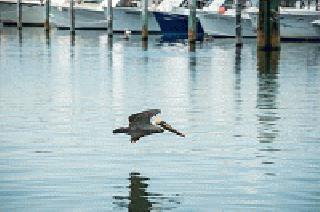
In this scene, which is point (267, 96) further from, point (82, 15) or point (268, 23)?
point (82, 15)

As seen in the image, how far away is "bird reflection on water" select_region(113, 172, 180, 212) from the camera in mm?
13781

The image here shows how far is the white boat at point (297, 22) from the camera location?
7381 cm

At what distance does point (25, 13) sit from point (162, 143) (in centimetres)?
8852

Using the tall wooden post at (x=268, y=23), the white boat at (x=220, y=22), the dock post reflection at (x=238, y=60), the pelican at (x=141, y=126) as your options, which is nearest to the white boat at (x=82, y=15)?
the white boat at (x=220, y=22)

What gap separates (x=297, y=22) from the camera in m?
74.1

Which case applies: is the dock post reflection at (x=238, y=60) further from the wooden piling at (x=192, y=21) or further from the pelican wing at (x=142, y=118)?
the pelican wing at (x=142, y=118)

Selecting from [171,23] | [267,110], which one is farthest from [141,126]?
[171,23]

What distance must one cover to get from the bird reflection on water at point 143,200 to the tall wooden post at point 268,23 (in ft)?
122

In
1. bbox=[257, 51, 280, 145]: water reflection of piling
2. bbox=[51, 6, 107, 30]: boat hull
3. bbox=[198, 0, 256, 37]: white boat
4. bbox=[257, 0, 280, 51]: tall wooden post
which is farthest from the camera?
bbox=[51, 6, 107, 30]: boat hull

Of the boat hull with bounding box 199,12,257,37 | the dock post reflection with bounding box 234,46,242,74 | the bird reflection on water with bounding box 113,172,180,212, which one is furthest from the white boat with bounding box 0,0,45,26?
the bird reflection on water with bounding box 113,172,180,212

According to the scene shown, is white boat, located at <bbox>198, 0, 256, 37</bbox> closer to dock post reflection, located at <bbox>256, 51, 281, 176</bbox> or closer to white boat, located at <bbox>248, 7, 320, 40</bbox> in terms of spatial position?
white boat, located at <bbox>248, 7, 320, 40</bbox>

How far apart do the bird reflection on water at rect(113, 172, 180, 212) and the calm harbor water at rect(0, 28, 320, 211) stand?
12mm

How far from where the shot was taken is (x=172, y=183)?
610 inches

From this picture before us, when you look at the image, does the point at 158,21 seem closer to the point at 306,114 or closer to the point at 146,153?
the point at 306,114
